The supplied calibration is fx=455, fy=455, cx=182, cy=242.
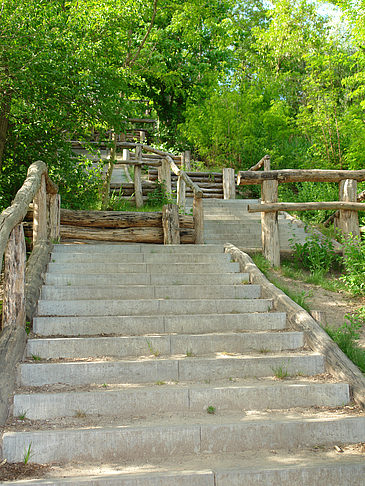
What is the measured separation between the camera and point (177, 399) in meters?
3.57

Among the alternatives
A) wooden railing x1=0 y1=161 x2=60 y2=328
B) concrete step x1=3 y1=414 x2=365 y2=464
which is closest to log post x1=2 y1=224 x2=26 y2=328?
wooden railing x1=0 y1=161 x2=60 y2=328

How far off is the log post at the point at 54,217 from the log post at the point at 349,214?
15.5 feet

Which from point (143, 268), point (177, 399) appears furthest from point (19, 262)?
point (143, 268)

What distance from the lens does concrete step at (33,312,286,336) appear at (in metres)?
4.53

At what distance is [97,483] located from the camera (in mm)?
2652

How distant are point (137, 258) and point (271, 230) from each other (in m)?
2.37

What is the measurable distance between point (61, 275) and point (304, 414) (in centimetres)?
337

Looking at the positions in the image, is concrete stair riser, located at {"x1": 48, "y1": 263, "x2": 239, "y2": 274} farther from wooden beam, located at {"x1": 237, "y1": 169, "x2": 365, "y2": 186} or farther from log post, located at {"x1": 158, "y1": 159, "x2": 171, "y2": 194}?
log post, located at {"x1": 158, "y1": 159, "x2": 171, "y2": 194}

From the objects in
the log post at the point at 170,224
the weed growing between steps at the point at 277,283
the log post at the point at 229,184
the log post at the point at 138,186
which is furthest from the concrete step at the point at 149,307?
the log post at the point at 229,184

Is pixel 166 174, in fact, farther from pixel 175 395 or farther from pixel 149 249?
pixel 175 395

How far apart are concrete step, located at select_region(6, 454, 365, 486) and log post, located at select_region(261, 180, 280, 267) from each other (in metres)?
4.56

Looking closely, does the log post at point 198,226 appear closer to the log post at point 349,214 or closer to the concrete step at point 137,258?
the concrete step at point 137,258

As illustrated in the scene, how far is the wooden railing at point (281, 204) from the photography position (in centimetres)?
742

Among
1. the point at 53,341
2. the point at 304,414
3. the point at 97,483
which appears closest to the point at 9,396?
the point at 53,341
